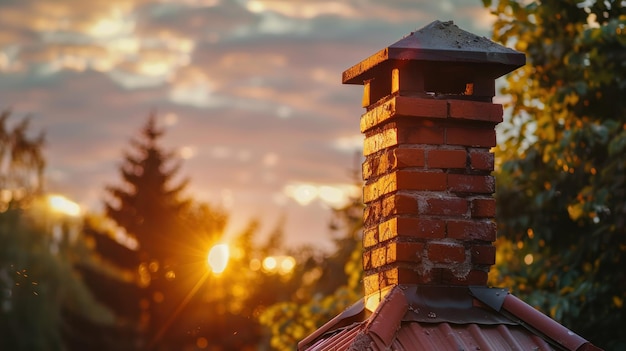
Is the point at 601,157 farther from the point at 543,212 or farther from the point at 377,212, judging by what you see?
the point at 377,212

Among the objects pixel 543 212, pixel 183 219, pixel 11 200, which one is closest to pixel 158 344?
pixel 183 219

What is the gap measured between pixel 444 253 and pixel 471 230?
0.18 metres

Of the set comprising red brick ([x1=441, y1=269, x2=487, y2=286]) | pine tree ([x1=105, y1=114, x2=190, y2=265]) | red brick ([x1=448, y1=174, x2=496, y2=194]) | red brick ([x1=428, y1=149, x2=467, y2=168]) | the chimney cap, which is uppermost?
pine tree ([x1=105, y1=114, x2=190, y2=265])

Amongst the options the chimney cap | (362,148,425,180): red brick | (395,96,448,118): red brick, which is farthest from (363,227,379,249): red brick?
the chimney cap

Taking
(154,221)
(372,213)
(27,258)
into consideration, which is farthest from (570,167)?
(154,221)

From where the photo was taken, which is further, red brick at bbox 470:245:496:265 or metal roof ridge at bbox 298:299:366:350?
metal roof ridge at bbox 298:299:366:350

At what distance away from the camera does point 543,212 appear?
937 cm

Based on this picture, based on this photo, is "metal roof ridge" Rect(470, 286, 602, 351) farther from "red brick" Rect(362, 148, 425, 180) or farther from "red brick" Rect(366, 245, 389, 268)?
"red brick" Rect(362, 148, 425, 180)

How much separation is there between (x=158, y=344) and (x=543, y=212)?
25759 mm

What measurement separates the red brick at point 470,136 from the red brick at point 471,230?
0.36 metres

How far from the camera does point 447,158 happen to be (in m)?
4.66

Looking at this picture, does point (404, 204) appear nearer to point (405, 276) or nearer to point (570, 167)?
point (405, 276)

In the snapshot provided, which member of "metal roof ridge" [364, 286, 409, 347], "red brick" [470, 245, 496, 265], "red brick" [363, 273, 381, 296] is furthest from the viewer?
"red brick" [363, 273, 381, 296]

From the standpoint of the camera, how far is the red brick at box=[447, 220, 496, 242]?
4.61 meters
